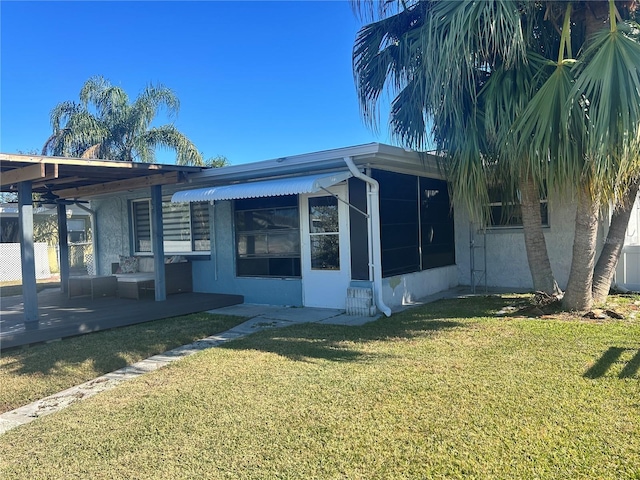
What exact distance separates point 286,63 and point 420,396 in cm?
1597

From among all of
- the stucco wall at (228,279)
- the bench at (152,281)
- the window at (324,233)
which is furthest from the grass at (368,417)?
the bench at (152,281)

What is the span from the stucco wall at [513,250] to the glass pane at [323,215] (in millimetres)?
4477

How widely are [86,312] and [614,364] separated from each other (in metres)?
8.81

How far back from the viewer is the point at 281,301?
1018 cm

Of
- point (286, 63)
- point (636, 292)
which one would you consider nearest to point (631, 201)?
point (636, 292)

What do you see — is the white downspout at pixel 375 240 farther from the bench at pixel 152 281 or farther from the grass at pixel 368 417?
the bench at pixel 152 281

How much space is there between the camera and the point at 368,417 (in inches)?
161

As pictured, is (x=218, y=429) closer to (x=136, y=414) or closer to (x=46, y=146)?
(x=136, y=414)

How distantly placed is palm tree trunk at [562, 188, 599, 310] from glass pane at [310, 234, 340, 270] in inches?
165

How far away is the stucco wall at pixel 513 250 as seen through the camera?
420 inches

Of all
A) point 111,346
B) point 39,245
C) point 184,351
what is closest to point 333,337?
point 184,351

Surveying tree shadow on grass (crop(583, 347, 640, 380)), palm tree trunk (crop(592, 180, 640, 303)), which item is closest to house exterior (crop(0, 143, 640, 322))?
palm tree trunk (crop(592, 180, 640, 303))

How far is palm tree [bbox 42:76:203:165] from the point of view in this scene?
63.6 feet

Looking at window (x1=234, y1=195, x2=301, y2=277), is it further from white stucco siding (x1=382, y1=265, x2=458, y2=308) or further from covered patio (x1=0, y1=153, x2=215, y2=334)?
white stucco siding (x1=382, y1=265, x2=458, y2=308)
